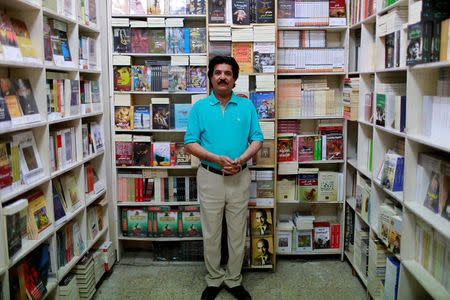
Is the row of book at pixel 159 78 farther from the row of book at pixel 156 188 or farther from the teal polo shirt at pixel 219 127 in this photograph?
the row of book at pixel 156 188

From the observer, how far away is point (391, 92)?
2.78 meters

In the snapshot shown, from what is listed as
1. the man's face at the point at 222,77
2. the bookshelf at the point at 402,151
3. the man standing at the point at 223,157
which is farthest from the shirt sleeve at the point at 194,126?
the bookshelf at the point at 402,151

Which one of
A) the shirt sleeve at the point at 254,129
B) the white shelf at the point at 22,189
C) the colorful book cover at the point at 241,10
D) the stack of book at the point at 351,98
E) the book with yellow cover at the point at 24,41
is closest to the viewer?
the white shelf at the point at 22,189

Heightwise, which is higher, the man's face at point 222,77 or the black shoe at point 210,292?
the man's face at point 222,77

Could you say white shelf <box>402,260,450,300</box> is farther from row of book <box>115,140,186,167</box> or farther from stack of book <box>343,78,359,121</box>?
row of book <box>115,140,186,167</box>

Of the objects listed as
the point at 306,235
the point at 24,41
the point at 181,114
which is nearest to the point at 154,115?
the point at 181,114

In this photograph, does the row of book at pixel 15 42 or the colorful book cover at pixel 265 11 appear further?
the colorful book cover at pixel 265 11

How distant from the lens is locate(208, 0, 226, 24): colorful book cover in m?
3.38

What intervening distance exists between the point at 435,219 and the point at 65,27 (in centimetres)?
267

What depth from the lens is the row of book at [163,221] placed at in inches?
147

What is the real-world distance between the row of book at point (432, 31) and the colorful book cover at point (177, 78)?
1.96m

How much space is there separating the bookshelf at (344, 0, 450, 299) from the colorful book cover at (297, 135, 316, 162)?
35cm

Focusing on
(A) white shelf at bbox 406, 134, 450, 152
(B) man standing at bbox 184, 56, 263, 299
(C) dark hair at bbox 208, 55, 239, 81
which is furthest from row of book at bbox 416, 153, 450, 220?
(C) dark hair at bbox 208, 55, 239, 81

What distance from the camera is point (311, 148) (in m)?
3.71
